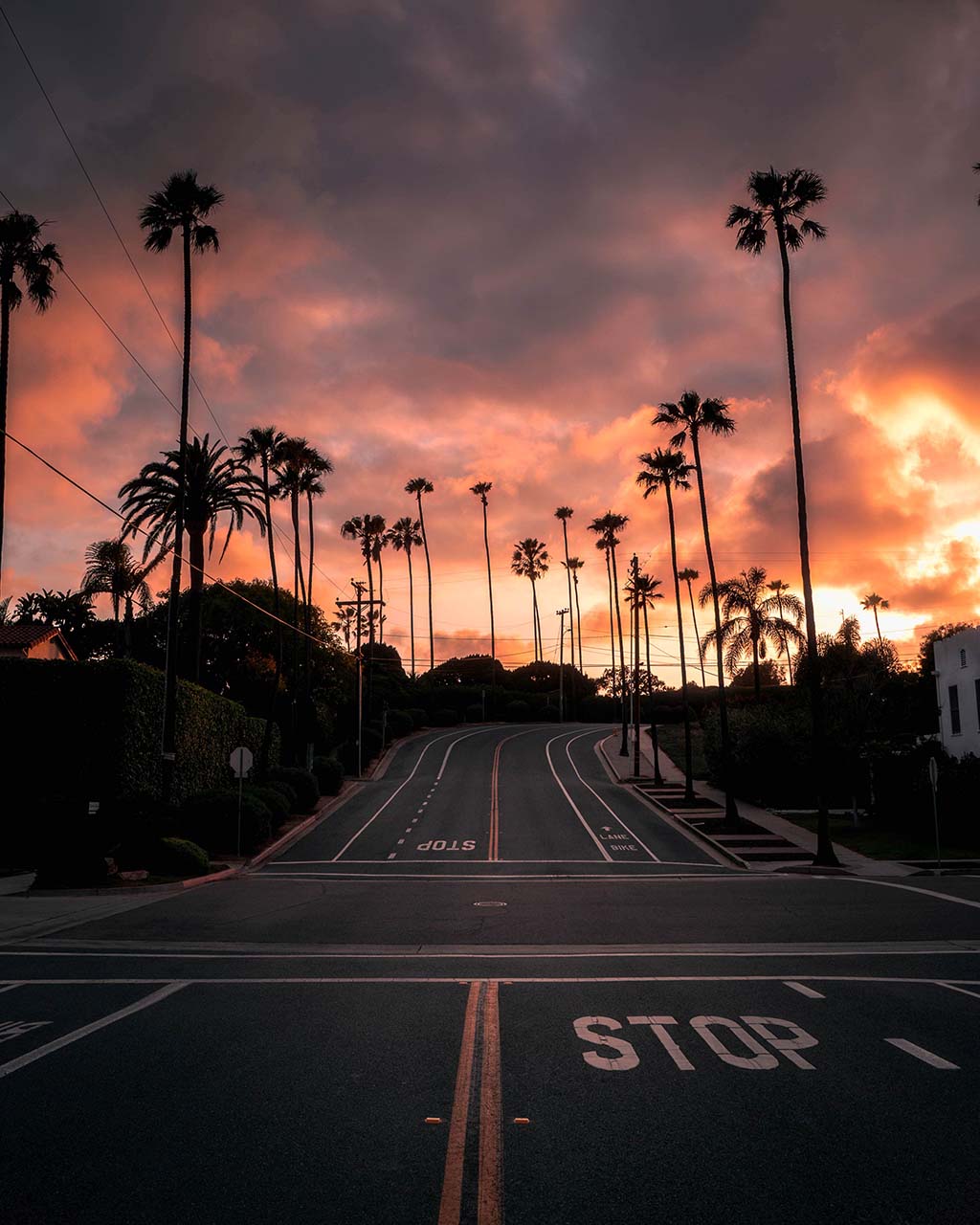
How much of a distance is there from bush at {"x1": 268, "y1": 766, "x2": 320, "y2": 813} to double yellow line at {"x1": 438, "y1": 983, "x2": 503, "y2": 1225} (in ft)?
121

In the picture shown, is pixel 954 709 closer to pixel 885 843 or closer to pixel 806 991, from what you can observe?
pixel 885 843

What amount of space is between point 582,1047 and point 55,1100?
4339mm

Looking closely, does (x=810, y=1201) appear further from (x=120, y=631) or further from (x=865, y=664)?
(x=120, y=631)

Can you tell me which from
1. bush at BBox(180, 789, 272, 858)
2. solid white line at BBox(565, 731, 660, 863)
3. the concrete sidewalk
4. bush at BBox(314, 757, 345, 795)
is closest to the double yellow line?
the concrete sidewalk

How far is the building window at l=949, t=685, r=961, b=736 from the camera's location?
4441 centimetres

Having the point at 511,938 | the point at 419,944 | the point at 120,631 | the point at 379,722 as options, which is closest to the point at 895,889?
the point at 511,938

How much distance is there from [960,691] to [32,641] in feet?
153

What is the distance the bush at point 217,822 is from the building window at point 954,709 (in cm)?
3208

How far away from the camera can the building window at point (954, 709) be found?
44.4 m

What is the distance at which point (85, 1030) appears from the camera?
940 centimetres

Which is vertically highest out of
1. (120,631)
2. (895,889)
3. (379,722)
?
(120,631)

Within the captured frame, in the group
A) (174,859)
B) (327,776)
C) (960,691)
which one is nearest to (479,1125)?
(174,859)

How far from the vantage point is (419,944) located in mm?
15461

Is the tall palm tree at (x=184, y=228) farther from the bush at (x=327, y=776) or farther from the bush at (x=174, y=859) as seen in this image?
the bush at (x=327, y=776)
